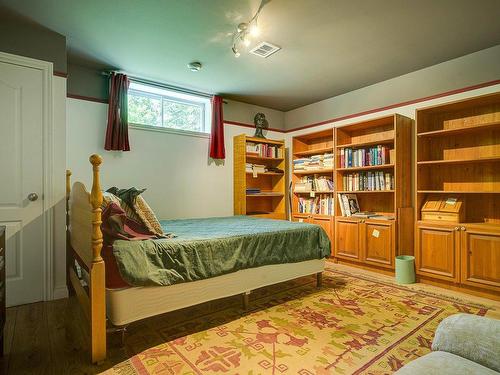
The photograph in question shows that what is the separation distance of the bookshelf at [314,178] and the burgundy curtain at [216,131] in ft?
4.20

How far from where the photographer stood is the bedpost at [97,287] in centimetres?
167

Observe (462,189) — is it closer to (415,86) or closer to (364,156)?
(364,156)

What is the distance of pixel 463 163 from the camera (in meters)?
3.20

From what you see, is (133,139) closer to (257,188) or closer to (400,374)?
→ (257,188)

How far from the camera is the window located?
152 inches

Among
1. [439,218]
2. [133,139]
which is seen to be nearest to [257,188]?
[133,139]

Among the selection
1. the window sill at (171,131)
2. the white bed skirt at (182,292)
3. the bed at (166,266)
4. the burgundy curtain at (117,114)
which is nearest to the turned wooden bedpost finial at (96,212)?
the bed at (166,266)

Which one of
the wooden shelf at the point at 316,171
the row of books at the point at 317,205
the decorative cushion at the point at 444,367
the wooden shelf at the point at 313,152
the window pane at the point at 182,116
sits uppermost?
the window pane at the point at 182,116

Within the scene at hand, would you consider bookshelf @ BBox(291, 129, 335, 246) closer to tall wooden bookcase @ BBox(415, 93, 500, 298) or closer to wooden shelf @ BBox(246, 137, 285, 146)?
wooden shelf @ BBox(246, 137, 285, 146)

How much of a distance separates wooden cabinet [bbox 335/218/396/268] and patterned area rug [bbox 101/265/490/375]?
2.12 ft

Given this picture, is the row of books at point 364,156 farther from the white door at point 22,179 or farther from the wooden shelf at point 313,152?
the white door at point 22,179

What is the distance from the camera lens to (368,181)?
390 centimetres

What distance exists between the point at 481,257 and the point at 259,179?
321 centimetres

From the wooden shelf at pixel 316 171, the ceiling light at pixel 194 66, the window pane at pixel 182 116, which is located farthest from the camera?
the wooden shelf at pixel 316 171
